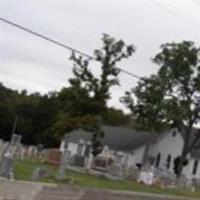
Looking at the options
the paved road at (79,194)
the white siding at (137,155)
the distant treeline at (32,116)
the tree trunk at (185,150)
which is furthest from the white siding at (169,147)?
the paved road at (79,194)

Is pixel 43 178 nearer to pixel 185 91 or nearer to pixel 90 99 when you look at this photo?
pixel 90 99

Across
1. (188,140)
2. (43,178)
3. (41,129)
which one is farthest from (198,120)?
(43,178)

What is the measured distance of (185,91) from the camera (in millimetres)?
69375

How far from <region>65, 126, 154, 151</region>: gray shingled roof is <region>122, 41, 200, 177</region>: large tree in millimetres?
8848

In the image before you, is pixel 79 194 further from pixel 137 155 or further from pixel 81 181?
pixel 137 155

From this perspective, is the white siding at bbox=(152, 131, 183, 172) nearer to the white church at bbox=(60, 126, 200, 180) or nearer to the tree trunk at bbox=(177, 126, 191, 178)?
the white church at bbox=(60, 126, 200, 180)

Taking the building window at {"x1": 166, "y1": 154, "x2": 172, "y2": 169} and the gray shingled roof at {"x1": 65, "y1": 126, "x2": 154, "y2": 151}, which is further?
the gray shingled roof at {"x1": 65, "y1": 126, "x2": 154, "y2": 151}

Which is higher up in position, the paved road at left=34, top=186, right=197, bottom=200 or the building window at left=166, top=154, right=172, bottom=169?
the building window at left=166, top=154, right=172, bottom=169

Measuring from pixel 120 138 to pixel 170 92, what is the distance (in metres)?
12.3

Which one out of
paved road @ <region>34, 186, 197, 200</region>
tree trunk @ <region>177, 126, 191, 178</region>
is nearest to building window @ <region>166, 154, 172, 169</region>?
tree trunk @ <region>177, 126, 191, 178</region>

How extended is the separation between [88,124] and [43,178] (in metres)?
34.4

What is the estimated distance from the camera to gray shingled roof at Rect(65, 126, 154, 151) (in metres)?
78.5

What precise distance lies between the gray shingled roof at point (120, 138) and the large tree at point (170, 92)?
885 centimetres

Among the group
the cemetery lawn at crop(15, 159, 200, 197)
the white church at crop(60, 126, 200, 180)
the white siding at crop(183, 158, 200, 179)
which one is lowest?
the cemetery lawn at crop(15, 159, 200, 197)
